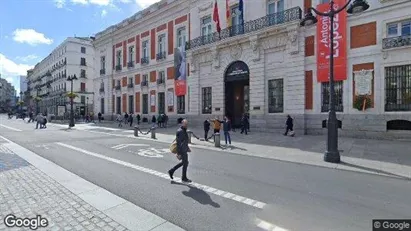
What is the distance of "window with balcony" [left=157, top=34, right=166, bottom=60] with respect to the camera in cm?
3198

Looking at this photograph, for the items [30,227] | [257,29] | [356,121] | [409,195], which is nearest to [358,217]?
[409,195]

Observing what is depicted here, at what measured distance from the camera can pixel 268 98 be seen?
71.7ft

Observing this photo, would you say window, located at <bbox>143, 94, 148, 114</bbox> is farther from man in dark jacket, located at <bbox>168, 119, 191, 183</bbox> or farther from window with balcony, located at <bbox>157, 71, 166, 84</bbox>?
man in dark jacket, located at <bbox>168, 119, 191, 183</bbox>

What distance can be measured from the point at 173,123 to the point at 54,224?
2569 centimetres

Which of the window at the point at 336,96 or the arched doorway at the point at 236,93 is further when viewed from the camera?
the arched doorway at the point at 236,93

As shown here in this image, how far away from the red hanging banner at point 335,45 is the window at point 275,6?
352 cm

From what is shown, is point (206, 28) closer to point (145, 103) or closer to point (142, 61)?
point (142, 61)

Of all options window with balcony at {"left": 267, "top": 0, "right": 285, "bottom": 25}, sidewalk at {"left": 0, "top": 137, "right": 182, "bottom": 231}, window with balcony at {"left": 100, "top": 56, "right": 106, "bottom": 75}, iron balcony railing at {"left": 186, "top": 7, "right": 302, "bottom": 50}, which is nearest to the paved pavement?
sidewalk at {"left": 0, "top": 137, "right": 182, "bottom": 231}

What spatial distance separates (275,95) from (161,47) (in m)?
16.7

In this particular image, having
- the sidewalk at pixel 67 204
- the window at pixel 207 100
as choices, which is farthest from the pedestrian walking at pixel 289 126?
the sidewalk at pixel 67 204

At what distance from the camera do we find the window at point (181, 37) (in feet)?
97.1

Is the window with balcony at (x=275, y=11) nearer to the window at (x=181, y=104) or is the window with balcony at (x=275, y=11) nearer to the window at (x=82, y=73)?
the window at (x=181, y=104)

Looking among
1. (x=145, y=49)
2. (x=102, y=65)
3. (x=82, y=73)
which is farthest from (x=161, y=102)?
(x=82, y=73)

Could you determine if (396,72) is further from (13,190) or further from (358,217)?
(13,190)
